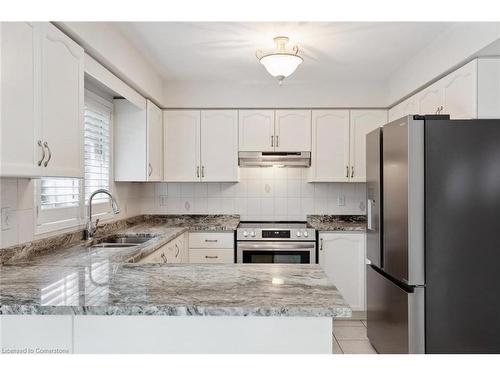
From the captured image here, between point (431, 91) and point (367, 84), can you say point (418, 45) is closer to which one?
point (431, 91)

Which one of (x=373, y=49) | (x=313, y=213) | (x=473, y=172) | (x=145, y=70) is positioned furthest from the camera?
(x=313, y=213)

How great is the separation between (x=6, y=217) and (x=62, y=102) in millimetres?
651

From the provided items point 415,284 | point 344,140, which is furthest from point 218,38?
point 415,284

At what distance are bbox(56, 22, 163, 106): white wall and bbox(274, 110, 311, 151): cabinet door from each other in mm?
1260

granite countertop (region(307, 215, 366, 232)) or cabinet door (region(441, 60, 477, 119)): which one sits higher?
cabinet door (region(441, 60, 477, 119))

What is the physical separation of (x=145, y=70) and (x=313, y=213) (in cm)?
231

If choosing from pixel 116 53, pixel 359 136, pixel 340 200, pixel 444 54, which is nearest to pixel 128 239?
pixel 116 53

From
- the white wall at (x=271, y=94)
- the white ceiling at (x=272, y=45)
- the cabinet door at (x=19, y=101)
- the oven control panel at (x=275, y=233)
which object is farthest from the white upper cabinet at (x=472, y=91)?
the cabinet door at (x=19, y=101)

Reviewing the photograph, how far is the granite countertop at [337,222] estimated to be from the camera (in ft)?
12.8

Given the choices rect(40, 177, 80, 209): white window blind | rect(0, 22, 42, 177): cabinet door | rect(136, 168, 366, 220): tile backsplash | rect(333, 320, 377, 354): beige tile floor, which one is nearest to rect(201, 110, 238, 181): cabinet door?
rect(136, 168, 366, 220): tile backsplash

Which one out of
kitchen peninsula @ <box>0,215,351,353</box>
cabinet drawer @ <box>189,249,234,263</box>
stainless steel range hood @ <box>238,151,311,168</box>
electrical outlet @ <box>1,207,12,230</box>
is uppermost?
stainless steel range hood @ <box>238,151,311,168</box>

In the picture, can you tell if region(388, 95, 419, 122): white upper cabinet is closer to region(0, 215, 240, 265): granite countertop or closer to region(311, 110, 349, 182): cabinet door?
region(311, 110, 349, 182): cabinet door

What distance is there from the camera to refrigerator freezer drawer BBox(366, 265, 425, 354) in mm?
2385

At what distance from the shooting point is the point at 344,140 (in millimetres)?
4172
